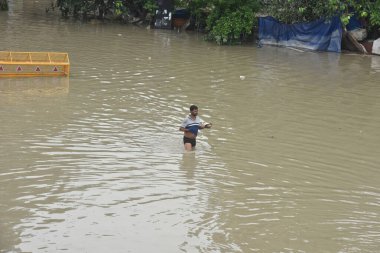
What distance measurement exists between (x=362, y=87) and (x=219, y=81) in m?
4.52

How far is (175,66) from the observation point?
20312mm

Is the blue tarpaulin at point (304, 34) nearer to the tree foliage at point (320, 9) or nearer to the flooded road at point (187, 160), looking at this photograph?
the tree foliage at point (320, 9)

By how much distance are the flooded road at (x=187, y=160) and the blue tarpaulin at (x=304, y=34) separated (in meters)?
5.75

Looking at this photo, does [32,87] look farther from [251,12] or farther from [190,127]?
[251,12]

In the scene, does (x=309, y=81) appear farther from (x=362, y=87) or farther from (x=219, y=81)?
(x=219, y=81)

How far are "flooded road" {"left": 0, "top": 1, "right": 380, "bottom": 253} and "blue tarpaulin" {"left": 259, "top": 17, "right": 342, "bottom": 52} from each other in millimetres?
5746

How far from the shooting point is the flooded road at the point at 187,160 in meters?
7.80

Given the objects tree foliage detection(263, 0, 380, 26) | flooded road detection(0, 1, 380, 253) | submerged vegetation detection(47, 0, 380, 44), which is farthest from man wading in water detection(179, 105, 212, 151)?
submerged vegetation detection(47, 0, 380, 44)

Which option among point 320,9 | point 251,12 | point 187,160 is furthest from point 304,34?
point 187,160

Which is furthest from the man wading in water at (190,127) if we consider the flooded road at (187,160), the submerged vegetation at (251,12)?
the submerged vegetation at (251,12)

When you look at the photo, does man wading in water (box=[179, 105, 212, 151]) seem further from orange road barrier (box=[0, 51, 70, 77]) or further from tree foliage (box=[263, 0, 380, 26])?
tree foliage (box=[263, 0, 380, 26])

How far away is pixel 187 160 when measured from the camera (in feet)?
35.7

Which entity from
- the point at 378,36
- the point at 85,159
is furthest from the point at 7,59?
the point at 378,36

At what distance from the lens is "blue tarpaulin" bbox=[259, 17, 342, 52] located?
85.8 feet
